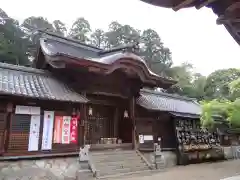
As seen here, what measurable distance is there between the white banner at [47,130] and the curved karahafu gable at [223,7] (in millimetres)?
8673

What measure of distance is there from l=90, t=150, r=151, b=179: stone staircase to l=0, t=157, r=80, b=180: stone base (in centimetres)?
100

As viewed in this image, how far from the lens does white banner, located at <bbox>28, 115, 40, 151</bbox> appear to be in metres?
10.3

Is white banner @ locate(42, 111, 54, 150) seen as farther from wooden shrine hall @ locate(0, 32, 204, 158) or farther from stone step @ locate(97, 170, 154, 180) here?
stone step @ locate(97, 170, 154, 180)

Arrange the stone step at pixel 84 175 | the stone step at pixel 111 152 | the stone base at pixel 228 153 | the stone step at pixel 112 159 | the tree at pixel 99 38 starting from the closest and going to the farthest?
the stone step at pixel 84 175 → the stone step at pixel 112 159 → the stone step at pixel 111 152 → the stone base at pixel 228 153 → the tree at pixel 99 38

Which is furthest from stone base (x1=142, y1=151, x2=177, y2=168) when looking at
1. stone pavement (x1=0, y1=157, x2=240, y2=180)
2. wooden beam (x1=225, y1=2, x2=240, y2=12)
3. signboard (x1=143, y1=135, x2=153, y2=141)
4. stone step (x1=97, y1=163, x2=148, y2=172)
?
wooden beam (x1=225, y1=2, x2=240, y2=12)

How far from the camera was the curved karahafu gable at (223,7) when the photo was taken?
3.19m

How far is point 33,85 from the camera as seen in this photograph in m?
11.1

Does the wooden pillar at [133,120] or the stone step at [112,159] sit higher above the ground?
the wooden pillar at [133,120]

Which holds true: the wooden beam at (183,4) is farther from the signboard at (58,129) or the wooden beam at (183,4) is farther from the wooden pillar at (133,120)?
the wooden pillar at (133,120)

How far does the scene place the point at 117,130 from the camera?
1520cm

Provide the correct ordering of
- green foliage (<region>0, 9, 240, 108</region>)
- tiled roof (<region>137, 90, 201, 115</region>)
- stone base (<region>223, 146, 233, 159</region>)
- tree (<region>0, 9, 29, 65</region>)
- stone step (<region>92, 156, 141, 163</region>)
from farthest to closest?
green foliage (<region>0, 9, 240, 108</region>) < tree (<region>0, 9, 29, 65</region>) < stone base (<region>223, 146, 233, 159</region>) < tiled roof (<region>137, 90, 201, 115</region>) < stone step (<region>92, 156, 141, 163</region>)

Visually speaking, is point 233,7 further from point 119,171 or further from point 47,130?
point 119,171

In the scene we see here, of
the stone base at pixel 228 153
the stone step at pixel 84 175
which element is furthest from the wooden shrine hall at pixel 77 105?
the stone base at pixel 228 153

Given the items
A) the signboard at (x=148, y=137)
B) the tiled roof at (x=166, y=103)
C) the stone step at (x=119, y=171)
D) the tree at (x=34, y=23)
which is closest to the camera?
the stone step at (x=119, y=171)
